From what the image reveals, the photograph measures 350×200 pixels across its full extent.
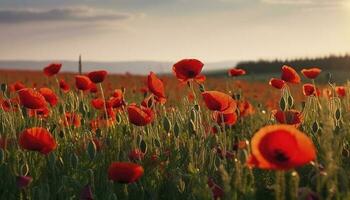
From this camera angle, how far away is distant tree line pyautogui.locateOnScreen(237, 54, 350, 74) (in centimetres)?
3331

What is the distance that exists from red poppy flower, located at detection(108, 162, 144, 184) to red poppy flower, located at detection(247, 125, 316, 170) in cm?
92

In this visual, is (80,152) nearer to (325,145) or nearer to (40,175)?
(40,175)

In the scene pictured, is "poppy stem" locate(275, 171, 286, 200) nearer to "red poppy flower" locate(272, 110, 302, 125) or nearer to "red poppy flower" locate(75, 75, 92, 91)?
"red poppy flower" locate(272, 110, 302, 125)

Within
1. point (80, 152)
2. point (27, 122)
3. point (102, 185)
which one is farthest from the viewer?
point (27, 122)

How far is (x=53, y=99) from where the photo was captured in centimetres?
436

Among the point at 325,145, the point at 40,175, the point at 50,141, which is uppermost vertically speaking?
the point at 325,145

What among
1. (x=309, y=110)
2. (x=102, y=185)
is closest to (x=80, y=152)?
(x=102, y=185)

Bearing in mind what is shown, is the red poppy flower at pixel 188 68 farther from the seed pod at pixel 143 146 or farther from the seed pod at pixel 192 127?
the seed pod at pixel 143 146

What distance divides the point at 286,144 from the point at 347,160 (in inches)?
77.8

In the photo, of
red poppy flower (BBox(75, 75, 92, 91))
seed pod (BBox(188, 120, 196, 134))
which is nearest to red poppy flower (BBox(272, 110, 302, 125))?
seed pod (BBox(188, 120, 196, 134))

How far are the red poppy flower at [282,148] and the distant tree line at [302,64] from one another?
30.6 m

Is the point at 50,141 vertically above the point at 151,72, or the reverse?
the point at 151,72

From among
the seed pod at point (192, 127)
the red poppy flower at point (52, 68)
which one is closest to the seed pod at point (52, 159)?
the seed pod at point (192, 127)

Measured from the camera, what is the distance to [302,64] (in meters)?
36.6
